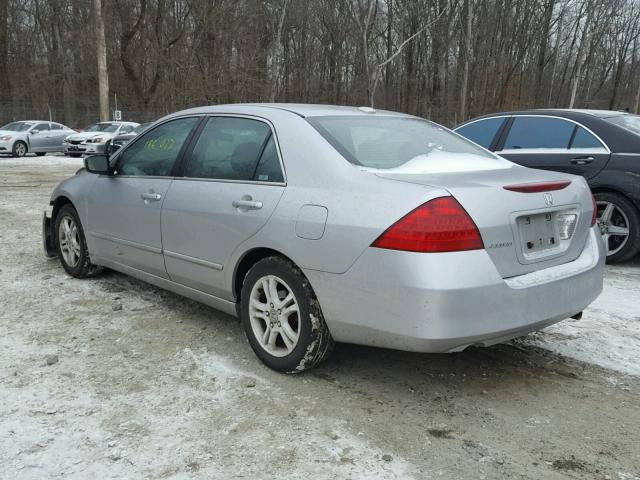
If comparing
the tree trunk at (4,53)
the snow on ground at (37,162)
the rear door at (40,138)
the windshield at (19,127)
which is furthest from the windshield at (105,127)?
the tree trunk at (4,53)

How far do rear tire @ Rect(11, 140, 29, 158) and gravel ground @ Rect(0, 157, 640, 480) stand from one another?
19.9 meters

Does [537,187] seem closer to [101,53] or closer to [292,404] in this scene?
[292,404]

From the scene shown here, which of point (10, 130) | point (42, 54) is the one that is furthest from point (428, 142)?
point (42, 54)

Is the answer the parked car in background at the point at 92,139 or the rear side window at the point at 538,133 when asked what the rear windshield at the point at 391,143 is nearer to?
the rear side window at the point at 538,133

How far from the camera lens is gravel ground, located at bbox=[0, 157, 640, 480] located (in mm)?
2615

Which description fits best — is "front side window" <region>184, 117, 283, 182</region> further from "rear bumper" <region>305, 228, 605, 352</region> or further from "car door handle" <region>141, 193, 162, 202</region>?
"rear bumper" <region>305, 228, 605, 352</region>

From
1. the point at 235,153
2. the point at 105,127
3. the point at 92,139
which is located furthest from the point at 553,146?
the point at 105,127

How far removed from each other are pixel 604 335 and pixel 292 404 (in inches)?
93.6

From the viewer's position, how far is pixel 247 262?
3.64 metres

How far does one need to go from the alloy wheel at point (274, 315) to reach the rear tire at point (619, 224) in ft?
13.5

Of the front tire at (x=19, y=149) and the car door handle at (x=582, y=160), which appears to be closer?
the car door handle at (x=582, y=160)

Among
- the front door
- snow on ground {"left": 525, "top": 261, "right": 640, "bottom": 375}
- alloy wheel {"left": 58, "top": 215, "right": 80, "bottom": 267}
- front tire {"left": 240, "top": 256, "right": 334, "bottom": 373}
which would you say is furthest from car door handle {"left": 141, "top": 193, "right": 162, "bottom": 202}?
snow on ground {"left": 525, "top": 261, "right": 640, "bottom": 375}

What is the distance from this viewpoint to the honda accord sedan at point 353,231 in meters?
2.83

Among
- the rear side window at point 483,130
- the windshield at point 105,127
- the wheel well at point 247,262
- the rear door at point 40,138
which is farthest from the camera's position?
the windshield at point 105,127
